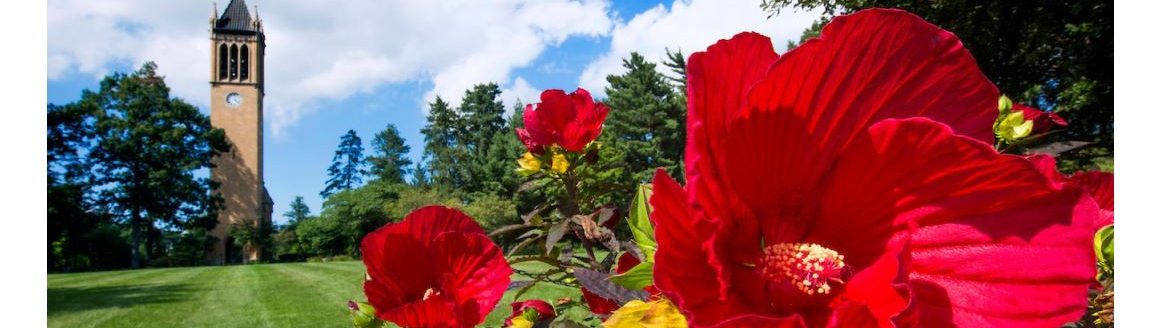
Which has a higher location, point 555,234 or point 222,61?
point 222,61

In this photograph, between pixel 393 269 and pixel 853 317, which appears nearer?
pixel 853 317

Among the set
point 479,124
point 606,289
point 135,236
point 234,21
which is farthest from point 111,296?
point 234,21

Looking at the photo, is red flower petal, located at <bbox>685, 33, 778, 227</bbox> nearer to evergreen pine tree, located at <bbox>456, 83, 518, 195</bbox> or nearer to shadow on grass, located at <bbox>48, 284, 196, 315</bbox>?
shadow on grass, located at <bbox>48, 284, 196, 315</bbox>

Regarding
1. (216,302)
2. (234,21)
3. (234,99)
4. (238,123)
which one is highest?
(234,21)

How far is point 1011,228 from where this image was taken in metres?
0.26

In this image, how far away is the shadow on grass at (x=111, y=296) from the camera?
844 cm

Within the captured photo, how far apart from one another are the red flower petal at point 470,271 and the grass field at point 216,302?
4.03 meters

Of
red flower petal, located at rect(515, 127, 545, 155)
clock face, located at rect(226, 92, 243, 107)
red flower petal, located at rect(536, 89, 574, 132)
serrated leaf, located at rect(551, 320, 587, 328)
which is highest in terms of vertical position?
clock face, located at rect(226, 92, 243, 107)

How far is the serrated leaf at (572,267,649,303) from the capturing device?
1.60 feet

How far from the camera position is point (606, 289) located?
1.69 feet

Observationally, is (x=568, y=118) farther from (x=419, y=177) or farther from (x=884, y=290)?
(x=419, y=177)

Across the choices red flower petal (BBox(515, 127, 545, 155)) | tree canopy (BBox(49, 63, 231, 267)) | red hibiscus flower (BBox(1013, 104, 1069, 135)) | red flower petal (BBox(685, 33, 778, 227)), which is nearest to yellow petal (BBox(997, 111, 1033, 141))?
red hibiscus flower (BBox(1013, 104, 1069, 135))

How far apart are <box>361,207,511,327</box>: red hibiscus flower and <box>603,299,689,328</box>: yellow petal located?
24 centimetres

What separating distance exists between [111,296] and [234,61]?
26.0m
